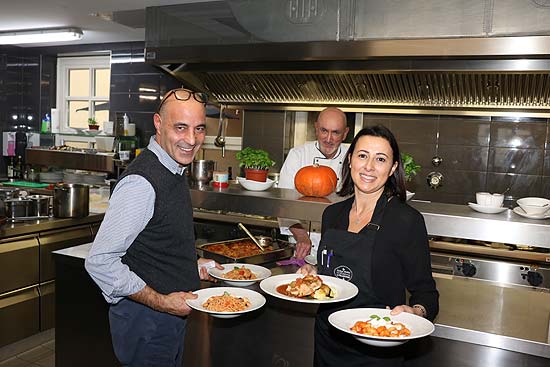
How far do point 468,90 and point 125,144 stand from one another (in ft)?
15.5

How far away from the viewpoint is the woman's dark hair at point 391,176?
7.05 feet

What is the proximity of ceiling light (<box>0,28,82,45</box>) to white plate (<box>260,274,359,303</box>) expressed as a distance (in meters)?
5.65

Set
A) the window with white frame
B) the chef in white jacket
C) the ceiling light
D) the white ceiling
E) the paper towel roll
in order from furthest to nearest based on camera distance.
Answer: the window with white frame < the paper towel roll < the ceiling light < the white ceiling < the chef in white jacket

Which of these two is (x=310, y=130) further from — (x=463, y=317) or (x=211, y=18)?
(x=463, y=317)

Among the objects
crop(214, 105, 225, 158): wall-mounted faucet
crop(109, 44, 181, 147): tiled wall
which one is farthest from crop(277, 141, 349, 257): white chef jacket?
crop(109, 44, 181, 147): tiled wall

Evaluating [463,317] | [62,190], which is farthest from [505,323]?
[62,190]

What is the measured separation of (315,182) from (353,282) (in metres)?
0.69

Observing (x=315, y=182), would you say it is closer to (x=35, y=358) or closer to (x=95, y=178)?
(x=35, y=358)

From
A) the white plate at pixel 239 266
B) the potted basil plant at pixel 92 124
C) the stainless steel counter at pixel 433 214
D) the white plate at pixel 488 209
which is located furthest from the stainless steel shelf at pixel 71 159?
the white plate at pixel 488 209

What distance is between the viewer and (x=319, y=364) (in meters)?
2.26

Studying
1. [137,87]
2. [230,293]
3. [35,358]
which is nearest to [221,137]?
[137,87]

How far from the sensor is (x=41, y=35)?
6996 millimetres

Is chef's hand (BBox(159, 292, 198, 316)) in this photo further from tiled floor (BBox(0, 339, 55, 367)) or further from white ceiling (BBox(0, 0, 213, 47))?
white ceiling (BBox(0, 0, 213, 47))

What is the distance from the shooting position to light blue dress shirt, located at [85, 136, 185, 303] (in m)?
1.94
